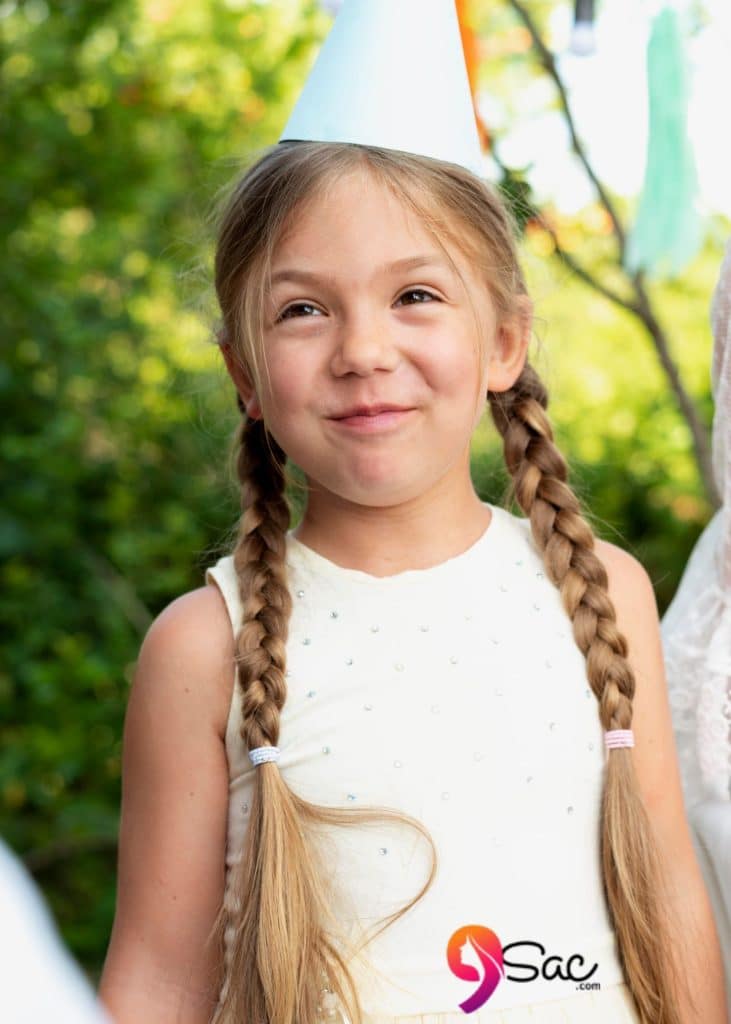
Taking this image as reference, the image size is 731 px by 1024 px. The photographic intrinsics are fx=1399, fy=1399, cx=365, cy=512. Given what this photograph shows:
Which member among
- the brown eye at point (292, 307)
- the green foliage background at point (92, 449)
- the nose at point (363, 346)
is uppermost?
the brown eye at point (292, 307)

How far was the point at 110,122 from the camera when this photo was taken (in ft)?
9.55

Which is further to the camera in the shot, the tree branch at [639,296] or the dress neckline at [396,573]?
the tree branch at [639,296]

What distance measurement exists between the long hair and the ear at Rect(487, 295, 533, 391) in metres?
0.02

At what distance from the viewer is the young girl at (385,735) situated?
4.05 feet

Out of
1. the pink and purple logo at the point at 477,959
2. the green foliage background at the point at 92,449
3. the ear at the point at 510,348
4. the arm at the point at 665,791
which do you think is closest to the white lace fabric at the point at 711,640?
the arm at the point at 665,791

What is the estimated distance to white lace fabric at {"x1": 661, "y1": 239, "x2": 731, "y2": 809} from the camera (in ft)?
4.47

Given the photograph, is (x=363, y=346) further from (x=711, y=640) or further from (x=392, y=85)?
(x=711, y=640)

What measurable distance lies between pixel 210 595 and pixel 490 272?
1.36 ft

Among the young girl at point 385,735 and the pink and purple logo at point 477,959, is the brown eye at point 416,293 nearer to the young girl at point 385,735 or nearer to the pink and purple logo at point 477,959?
the young girl at point 385,735

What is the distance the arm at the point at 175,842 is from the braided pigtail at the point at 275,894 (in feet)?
0.09

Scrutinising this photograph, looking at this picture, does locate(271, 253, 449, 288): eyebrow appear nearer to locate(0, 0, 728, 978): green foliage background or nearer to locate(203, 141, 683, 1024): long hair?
locate(203, 141, 683, 1024): long hair

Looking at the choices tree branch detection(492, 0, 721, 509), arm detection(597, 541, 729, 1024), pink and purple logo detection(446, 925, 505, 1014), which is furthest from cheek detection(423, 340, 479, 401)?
tree branch detection(492, 0, 721, 509)

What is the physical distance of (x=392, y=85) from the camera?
1312 mm

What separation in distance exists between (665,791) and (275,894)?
0.40 meters
